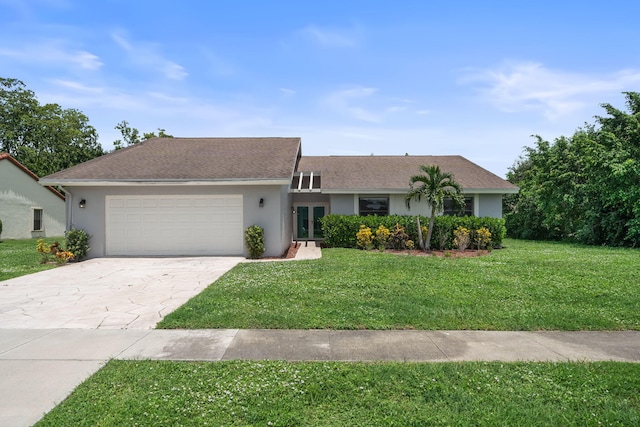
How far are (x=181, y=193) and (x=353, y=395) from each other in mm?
11422

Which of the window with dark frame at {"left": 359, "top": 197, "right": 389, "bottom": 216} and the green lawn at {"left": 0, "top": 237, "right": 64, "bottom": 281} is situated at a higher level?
the window with dark frame at {"left": 359, "top": 197, "right": 389, "bottom": 216}

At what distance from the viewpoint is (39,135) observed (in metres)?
37.5

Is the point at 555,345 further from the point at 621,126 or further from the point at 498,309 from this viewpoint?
the point at 621,126

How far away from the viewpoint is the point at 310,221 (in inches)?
770

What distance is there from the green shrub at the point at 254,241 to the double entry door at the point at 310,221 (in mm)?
7048

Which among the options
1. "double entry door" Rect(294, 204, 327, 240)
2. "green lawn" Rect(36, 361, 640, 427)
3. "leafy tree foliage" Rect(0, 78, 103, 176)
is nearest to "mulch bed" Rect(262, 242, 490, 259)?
"double entry door" Rect(294, 204, 327, 240)

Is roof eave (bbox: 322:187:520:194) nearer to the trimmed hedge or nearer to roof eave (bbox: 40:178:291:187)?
the trimmed hedge

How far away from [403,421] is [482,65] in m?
11.9

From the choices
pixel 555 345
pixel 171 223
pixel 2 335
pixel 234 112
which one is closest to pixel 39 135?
pixel 234 112

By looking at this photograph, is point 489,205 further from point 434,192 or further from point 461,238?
point 434,192

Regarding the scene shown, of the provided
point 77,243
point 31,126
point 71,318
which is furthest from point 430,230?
point 31,126

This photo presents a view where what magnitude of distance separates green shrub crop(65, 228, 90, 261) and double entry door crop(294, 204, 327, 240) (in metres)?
9.86

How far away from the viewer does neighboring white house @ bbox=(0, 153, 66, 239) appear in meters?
20.7

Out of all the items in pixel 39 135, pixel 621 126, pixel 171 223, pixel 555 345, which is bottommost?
pixel 555 345
